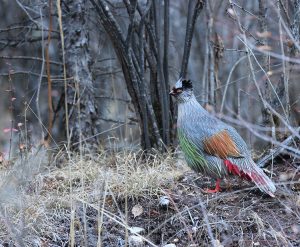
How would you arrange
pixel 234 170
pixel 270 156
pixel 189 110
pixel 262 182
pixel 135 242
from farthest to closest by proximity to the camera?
1. pixel 270 156
2. pixel 189 110
3. pixel 234 170
4. pixel 262 182
5. pixel 135 242

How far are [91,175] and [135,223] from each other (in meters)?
0.87

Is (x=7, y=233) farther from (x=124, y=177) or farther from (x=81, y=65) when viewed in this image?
(x=81, y=65)

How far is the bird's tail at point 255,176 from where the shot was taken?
5230 mm

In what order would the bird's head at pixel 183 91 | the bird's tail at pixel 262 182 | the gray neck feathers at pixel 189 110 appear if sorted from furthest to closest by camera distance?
the bird's head at pixel 183 91 → the gray neck feathers at pixel 189 110 → the bird's tail at pixel 262 182

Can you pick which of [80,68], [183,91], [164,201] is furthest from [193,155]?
[80,68]

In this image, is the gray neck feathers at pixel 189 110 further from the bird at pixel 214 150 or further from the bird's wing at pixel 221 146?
the bird's wing at pixel 221 146

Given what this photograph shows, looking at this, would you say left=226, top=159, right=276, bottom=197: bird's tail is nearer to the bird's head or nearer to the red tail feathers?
the red tail feathers

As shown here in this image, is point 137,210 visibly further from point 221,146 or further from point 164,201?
point 221,146

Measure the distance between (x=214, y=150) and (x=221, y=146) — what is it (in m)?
0.06

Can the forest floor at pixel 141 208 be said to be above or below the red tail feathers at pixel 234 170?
below

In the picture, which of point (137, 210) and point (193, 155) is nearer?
point (137, 210)

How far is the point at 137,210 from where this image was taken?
5.35m

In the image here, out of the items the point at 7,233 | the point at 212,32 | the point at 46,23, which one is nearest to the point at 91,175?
the point at 7,233

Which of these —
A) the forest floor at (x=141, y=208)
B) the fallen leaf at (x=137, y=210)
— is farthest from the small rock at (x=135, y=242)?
the fallen leaf at (x=137, y=210)
